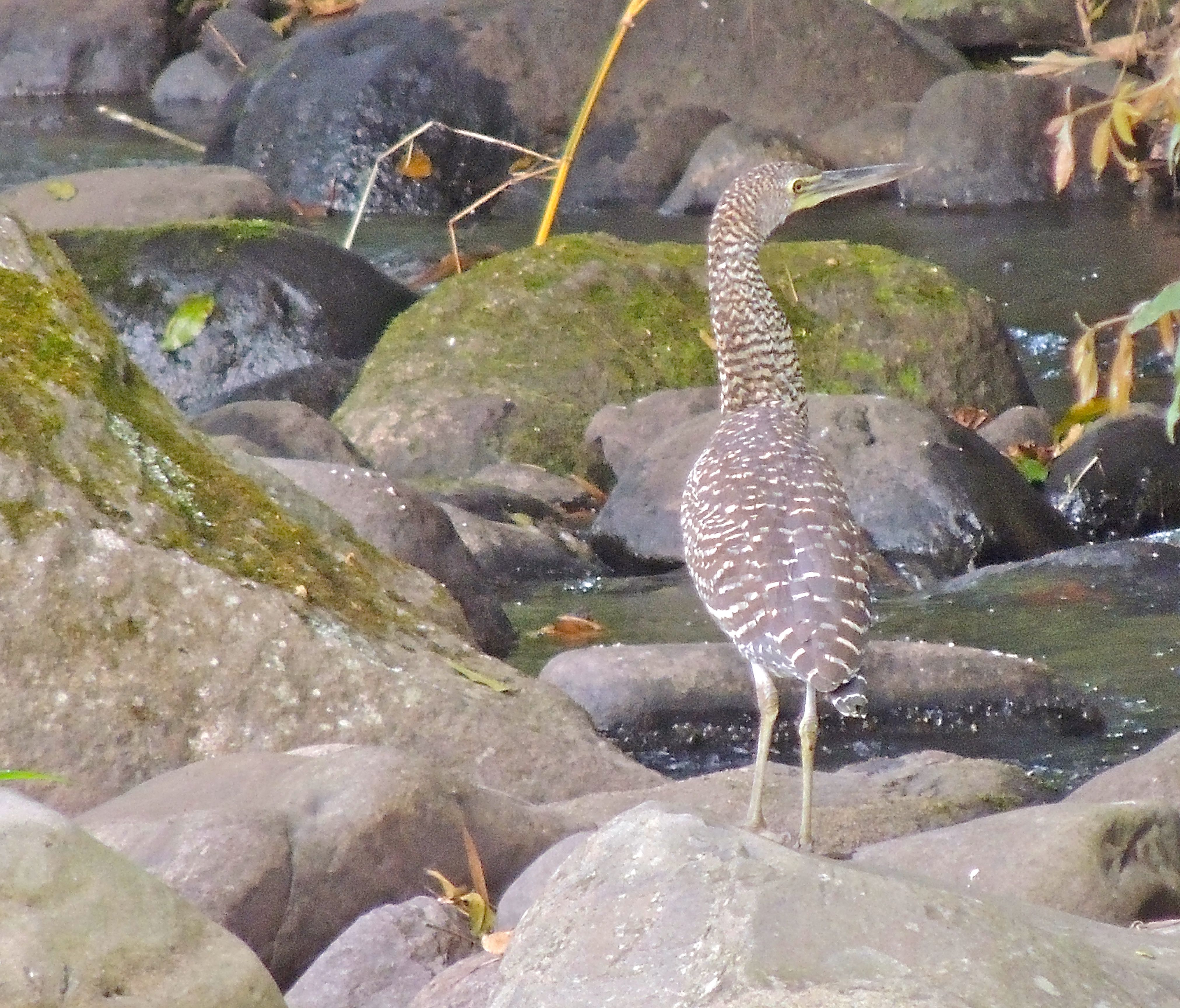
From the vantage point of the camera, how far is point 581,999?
2777 millimetres

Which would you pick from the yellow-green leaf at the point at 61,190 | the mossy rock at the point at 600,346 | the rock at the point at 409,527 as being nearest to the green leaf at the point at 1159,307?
the rock at the point at 409,527

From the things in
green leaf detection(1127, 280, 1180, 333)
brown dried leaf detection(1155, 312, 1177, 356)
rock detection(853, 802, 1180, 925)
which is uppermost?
green leaf detection(1127, 280, 1180, 333)

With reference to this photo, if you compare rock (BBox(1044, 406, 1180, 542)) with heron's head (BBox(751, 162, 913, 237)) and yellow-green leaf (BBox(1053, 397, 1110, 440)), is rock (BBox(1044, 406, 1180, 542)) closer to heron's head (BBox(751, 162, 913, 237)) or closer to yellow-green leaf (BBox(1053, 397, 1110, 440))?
yellow-green leaf (BBox(1053, 397, 1110, 440))

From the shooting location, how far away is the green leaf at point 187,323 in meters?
11.6

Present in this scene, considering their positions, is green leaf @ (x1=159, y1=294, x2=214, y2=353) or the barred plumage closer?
the barred plumage

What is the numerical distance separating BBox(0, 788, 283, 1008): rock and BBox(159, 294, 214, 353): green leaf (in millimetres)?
8729

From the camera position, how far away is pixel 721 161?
1708 centimetres

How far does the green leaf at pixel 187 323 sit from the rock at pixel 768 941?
29.6 feet

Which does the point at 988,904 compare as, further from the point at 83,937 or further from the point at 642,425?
the point at 642,425

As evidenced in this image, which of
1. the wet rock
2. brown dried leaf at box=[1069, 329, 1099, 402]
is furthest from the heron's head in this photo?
brown dried leaf at box=[1069, 329, 1099, 402]

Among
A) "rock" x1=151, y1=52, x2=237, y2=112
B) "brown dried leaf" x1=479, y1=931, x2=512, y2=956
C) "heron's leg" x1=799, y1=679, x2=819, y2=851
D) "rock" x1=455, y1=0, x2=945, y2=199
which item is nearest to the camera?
"brown dried leaf" x1=479, y1=931, x2=512, y2=956

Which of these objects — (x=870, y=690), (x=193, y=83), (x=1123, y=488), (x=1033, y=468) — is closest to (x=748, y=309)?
(x=870, y=690)

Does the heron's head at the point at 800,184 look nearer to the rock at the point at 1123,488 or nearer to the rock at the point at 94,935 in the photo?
the rock at the point at 1123,488

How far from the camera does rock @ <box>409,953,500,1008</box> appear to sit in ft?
11.8
